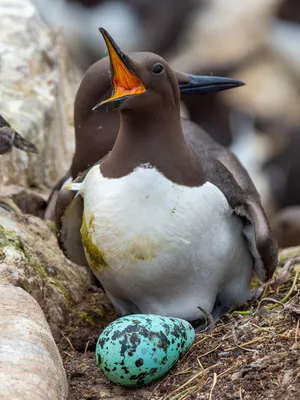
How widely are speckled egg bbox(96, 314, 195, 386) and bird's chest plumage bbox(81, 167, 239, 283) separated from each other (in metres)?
0.53

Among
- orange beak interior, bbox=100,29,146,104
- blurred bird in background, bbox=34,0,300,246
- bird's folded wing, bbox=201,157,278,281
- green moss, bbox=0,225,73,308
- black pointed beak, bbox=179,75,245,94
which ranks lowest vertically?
blurred bird in background, bbox=34,0,300,246

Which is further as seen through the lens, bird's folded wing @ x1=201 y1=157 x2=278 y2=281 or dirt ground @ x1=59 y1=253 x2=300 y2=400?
bird's folded wing @ x1=201 y1=157 x2=278 y2=281

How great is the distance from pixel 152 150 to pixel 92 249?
695 mm

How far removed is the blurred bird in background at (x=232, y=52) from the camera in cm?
1675

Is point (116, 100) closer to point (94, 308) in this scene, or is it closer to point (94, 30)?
point (94, 308)

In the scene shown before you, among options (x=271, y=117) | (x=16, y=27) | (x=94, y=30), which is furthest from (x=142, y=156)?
(x=94, y=30)

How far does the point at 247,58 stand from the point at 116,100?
15.3m

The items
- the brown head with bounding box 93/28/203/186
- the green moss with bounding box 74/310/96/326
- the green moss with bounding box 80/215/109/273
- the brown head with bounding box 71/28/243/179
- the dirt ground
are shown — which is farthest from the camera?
the brown head with bounding box 71/28/243/179

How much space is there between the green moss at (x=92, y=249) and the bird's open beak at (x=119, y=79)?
74 cm

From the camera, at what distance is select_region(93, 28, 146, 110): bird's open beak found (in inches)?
198

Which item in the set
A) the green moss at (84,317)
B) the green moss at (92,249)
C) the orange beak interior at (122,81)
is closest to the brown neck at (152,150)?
the orange beak interior at (122,81)

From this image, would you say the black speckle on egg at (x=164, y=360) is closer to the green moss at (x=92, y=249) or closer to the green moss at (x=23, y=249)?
the green moss at (x=92, y=249)

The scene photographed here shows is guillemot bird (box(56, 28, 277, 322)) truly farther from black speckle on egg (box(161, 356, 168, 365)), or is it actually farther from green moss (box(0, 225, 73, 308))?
black speckle on egg (box(161, 356, 168, 365))

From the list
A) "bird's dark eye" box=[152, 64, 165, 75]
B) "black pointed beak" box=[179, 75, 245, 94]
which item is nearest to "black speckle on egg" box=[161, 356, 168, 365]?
"bird's dark eye" box=[152, 64, 165, 75]
